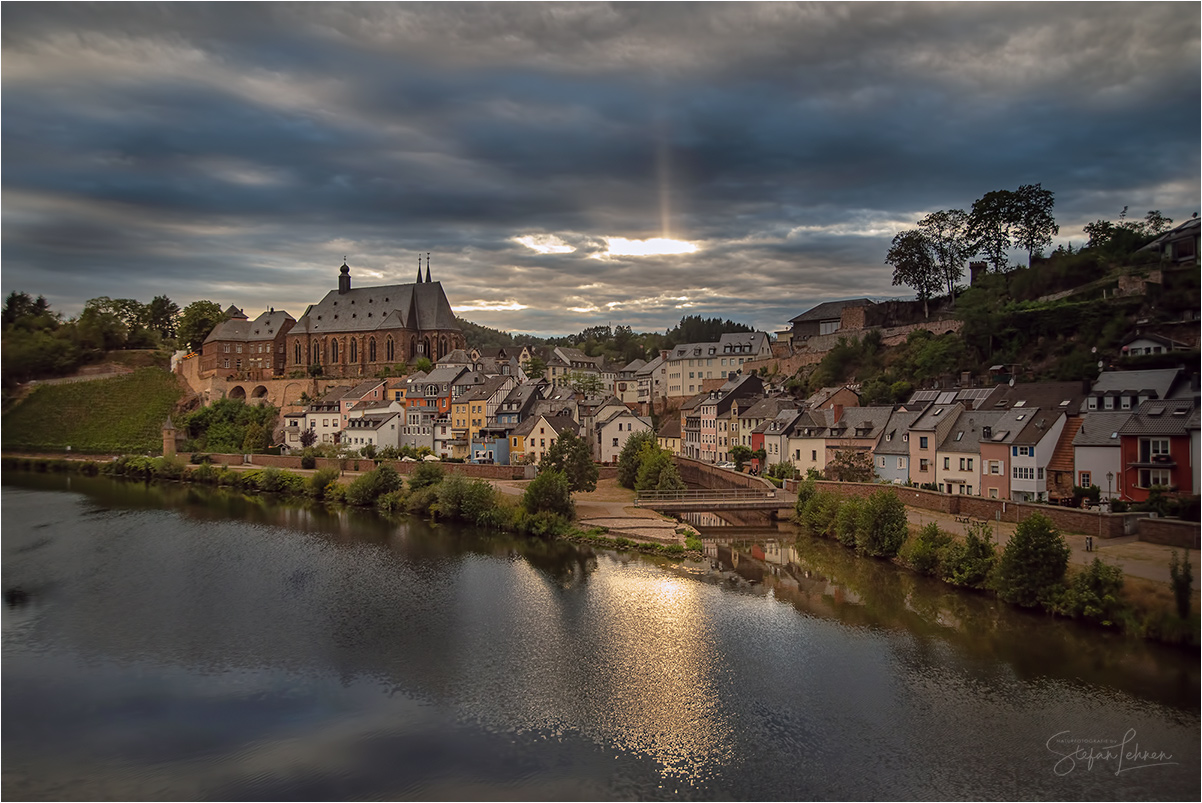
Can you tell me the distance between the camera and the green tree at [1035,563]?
805 inches

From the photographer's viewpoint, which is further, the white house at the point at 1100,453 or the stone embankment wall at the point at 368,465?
the stone embankment wall at the point at 368,465

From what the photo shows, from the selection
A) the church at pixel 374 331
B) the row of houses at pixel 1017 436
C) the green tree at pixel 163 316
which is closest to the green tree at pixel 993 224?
the row of houses at pixel 1017 436

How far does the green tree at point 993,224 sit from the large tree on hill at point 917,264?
3536 millimetres

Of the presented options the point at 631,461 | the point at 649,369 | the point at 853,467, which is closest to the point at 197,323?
the point at 649,369

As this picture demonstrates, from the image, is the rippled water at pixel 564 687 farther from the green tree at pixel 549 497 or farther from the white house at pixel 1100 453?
the white house at pixel 1100 453

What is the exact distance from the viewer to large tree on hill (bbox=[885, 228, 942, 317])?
56.4m

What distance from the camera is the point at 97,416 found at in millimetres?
62906

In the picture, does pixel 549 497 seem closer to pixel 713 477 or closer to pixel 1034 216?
pixel 713 477

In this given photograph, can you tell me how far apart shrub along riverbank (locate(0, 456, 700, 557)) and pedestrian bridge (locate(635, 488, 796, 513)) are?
4566 millimetres

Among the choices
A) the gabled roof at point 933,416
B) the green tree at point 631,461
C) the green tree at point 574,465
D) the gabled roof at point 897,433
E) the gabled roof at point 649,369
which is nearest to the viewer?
the gabled roof at point 933,416

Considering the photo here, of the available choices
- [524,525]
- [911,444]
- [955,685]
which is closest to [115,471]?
[524,525]

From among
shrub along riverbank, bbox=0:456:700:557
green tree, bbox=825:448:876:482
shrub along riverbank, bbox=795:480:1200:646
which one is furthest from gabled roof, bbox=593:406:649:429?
shrub along riverbank, bbox=795:480:1200:646

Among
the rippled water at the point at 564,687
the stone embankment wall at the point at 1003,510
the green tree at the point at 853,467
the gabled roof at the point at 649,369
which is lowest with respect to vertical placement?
the rippled water at the point at 564,687

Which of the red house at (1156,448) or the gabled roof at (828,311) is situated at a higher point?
the gabled roof at (828,311)
